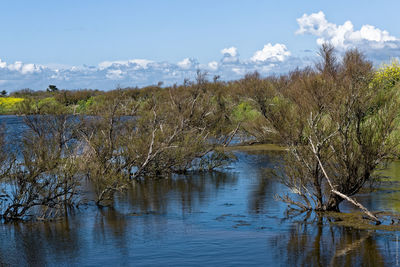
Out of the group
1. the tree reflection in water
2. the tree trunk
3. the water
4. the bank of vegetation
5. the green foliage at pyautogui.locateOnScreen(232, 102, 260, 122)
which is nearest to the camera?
the tree reflection in water

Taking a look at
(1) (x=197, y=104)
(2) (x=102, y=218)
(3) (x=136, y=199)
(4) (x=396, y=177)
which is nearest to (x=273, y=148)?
(1) (x=197, y=104)

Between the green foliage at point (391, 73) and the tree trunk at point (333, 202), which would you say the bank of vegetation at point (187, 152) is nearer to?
the tree trunk at point (333, 202)

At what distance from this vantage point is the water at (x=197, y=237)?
1006 centimetres

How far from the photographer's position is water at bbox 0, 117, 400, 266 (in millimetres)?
10062

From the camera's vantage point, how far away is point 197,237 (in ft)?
37.9

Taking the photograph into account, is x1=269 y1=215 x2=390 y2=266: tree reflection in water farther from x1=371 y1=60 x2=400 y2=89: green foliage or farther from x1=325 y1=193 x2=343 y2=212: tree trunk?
x1=371 y1=60 x2=400 y2=89: green foliage

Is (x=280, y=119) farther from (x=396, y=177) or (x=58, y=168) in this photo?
(x=58, y=168)

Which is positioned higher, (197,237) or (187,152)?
(187,152)

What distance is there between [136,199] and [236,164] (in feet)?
27.4

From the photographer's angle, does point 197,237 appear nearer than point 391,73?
Yes

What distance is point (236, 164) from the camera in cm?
2367

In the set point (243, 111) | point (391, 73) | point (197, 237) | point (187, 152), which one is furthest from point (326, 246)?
point (243, 111)

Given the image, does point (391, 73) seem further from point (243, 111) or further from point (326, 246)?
point (326, 246)

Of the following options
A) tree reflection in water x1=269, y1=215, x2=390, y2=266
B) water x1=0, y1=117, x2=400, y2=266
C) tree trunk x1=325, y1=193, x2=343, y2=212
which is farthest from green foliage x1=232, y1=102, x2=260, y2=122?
tree reflection in water x1=269, y1=215, x2=390, y2=266
